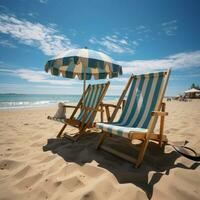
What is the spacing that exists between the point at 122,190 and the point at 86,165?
25.3 inches

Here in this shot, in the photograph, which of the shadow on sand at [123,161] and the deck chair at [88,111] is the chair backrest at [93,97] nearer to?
the deck chair at [88,111]

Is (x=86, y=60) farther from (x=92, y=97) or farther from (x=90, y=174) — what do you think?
(x=90, y=174)

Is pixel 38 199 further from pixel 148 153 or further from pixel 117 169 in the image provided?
pixel 148 153

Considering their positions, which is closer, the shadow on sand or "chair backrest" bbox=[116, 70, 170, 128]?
the shadow on sand

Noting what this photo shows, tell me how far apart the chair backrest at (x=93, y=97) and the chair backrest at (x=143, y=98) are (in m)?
0.55

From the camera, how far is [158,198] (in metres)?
1.50

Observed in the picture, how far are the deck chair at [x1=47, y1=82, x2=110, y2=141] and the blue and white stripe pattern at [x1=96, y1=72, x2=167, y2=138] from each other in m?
0.54

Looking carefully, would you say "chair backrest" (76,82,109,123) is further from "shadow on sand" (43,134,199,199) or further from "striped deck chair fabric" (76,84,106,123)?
"shadow on sand" (43,134,199,199)

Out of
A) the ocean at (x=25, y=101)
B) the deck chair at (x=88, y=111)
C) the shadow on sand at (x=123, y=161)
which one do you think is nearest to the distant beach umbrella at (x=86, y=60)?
the deck chair at (x=88, y=111)

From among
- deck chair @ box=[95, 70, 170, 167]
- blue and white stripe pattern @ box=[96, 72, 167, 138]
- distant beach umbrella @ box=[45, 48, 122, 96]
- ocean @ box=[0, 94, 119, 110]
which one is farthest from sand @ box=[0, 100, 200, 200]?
ocean @ box=[0, 94, 119, 110]

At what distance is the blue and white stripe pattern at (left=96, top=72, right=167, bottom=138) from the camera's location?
8.95 ft

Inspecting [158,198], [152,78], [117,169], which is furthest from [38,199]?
[152,78]

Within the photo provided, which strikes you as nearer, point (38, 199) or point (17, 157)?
point (38, 199)

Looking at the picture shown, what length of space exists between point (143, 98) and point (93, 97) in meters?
1.19
